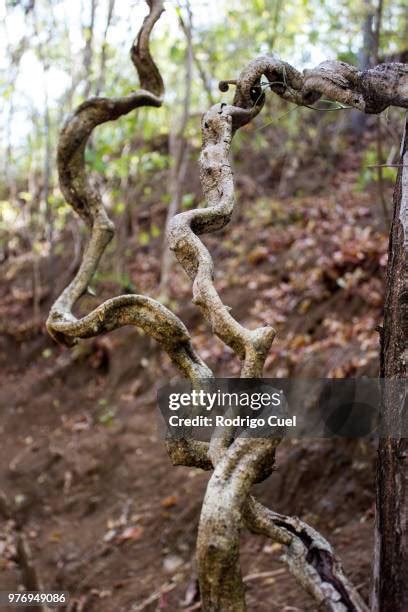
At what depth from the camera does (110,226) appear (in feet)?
8.04

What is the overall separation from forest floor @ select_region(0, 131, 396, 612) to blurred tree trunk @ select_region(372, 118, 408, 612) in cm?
98

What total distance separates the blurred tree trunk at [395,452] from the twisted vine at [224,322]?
20 cm

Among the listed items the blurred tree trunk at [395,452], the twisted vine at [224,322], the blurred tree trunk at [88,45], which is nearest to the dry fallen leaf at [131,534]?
the twisted vine at [224,322]

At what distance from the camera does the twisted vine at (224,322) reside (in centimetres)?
130

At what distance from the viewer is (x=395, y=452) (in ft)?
5.59

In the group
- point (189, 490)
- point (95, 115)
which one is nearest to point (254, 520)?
point (95, 115)

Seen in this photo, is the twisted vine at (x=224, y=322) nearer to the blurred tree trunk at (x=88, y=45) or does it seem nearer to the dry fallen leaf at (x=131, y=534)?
the dry fallen leaf at (x=131, y=534)

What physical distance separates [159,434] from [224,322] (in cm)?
365

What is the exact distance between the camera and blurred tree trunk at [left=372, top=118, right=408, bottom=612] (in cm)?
166

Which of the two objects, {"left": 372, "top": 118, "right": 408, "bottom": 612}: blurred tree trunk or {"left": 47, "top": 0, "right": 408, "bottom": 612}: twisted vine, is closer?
{"left": 47, "top": 0, "right": 408, "bottom": 612}: twisted vine

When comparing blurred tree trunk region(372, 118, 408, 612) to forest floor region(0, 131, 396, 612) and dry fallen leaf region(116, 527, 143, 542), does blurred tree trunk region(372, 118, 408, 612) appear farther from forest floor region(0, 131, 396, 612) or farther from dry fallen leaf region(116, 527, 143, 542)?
dry fallen leaf region(116, 527, 143, 542)

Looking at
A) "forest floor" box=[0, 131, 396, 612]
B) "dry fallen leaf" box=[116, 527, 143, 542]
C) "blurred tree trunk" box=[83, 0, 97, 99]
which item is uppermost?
"blurred tree trunk" box=[83, 0, 97, 99]

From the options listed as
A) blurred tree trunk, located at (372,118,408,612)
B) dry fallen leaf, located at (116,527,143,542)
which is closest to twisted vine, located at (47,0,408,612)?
Answer: blurred tree trunk, located at (372,118,408,612)

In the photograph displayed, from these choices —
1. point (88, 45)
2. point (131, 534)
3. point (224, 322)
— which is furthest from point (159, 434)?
point (88, 45)
